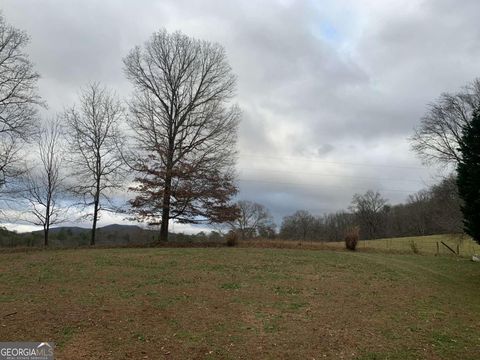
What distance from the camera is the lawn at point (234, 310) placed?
27.4 ft

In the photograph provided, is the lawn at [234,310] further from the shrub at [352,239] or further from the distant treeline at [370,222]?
the distant treeline at [370,222]

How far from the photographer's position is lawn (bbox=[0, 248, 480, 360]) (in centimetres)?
836

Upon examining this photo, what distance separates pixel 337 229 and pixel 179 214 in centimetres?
8144

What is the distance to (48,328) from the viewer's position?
8.88 metres

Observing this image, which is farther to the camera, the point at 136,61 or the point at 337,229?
the point at 337,229

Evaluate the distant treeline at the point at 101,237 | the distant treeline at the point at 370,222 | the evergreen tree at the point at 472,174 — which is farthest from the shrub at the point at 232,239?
the distant treeline at the point at 370,222

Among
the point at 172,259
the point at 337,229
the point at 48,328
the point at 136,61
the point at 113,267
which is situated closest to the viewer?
the point at 48,328

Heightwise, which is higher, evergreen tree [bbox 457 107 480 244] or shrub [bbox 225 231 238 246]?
evergreen tree [bbox 457 107 480 244]

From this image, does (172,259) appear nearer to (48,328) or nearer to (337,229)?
(48,328)

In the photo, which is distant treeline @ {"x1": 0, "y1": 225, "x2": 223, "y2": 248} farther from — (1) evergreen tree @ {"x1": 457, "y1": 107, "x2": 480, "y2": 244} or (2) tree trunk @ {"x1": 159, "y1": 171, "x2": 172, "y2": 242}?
(1) evergreen tree @ {"x1": 457, "y1": 107, "x2": 480, "y2": 244}

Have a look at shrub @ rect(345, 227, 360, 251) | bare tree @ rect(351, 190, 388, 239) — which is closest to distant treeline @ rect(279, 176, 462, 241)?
bare tree @ rect(351, 190, 388, 239)

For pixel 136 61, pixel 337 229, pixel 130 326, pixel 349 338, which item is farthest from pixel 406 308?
pixel 337 229

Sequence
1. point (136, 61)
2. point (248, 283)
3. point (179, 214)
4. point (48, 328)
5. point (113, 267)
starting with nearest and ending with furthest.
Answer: point (48, 328)
point (248, 283)
point (113, 267)
point (179, 214)
point (136, 61)

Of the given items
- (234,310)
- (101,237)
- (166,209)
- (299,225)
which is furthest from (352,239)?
(299,225)
